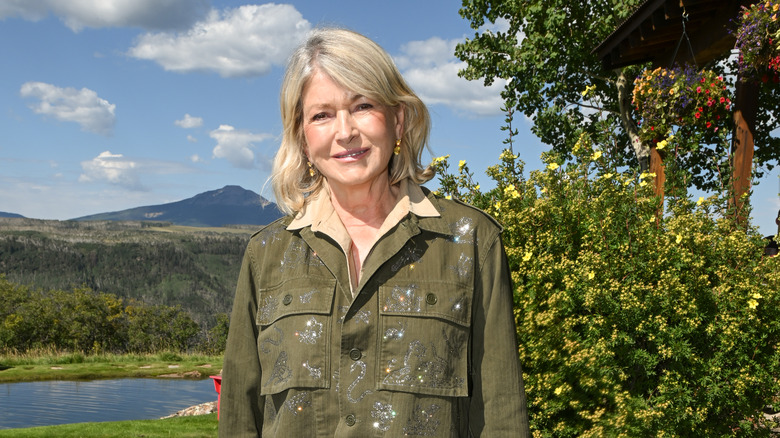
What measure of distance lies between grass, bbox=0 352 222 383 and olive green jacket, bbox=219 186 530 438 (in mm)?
18113

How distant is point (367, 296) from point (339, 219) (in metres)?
0.34

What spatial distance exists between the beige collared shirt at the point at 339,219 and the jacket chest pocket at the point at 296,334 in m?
0.14

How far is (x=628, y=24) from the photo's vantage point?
380 inches

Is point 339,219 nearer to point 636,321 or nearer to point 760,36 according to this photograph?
point 636,321

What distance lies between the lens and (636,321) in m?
4.66

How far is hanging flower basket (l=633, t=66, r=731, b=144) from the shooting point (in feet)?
26.7

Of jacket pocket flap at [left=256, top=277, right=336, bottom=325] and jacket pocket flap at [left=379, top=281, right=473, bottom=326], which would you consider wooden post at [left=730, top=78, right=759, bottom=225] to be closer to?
jacket pocket flap at [left=379, top=281, right=473, bottom=326]

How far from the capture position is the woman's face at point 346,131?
7.14 feet

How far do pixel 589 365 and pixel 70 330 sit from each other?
40840mm

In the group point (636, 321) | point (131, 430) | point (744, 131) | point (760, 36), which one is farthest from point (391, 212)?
point (131, 430)

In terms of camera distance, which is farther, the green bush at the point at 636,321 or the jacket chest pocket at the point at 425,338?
the green bush at the point at 636,321

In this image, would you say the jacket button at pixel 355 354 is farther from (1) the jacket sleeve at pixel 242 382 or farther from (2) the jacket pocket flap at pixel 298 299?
(1) the jacket sleeve at pixel 242 382

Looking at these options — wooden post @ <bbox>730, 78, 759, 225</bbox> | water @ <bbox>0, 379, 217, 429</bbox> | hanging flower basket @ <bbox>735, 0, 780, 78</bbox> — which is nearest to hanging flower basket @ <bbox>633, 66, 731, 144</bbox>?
wooden post @ <bbox>730, 78, 759, 225</bbox>

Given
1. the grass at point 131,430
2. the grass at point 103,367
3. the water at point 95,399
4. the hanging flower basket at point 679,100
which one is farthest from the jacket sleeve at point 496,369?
the grass at point 103,367
